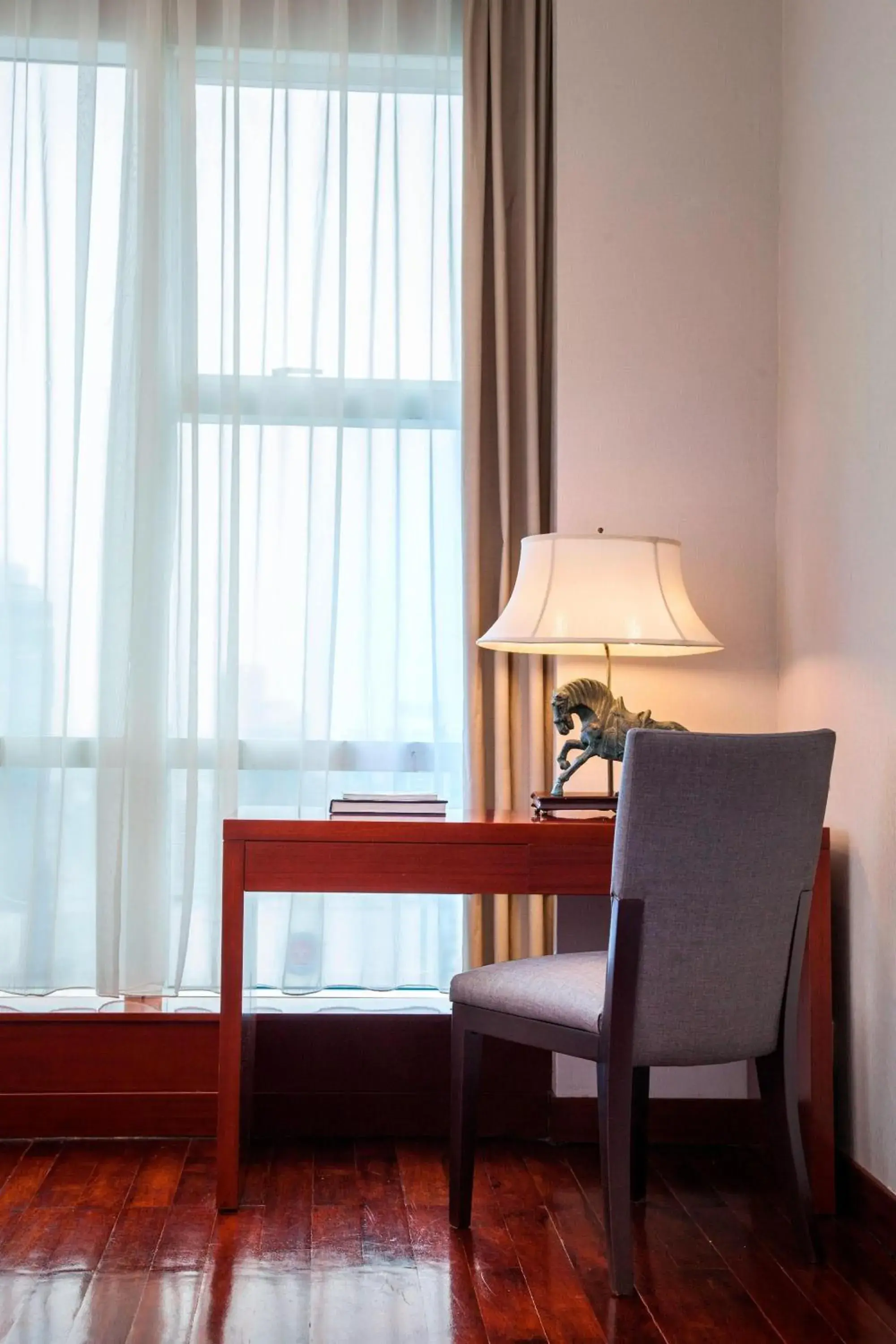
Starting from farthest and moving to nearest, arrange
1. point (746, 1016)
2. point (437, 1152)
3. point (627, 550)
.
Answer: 1. point (437, 1152)
2. point (627, 550)
3. point (746, 1016)

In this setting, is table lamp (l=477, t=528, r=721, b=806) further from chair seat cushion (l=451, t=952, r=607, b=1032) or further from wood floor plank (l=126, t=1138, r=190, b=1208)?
wood floor plank (l=126, t=1138, r=190, b=1208)

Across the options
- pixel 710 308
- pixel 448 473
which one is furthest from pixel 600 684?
pixel 710 308

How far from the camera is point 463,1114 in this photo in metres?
2.11

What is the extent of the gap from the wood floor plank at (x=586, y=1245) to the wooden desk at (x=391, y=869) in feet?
1.41

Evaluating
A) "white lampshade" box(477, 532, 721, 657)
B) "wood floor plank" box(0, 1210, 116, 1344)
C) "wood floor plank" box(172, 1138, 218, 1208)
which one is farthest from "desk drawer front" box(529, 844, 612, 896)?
"wood floor plank" box(0, 1210, 116, 1344)

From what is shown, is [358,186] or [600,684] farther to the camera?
[358,186]

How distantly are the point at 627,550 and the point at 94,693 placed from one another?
1.26 m

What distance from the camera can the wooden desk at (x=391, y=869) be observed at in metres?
2.20

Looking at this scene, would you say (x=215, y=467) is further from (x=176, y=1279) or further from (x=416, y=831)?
(x=176, y=1279)

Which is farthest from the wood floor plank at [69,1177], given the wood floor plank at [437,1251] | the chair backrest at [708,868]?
the chair backrest at [708,868]

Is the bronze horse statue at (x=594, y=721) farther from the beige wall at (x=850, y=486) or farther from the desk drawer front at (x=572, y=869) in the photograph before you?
the beige wall at (x=850, y=486)

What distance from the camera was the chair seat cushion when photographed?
1941 mm

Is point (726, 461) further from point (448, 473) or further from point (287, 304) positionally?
point (287, 304)

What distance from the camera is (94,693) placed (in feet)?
9.23
